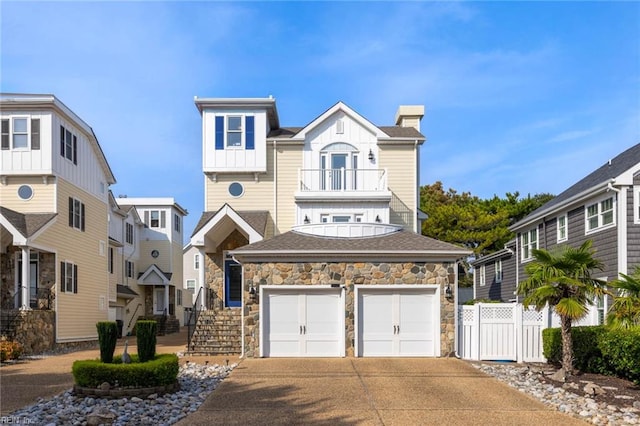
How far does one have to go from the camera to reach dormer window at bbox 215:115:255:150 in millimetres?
24797

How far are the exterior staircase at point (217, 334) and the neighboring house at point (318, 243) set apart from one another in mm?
42

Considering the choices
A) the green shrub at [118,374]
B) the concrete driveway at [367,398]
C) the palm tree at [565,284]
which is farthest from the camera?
the palm tree at [565,284]

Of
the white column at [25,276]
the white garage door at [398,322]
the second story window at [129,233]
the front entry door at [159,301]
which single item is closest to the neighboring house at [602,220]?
the white garage door at [398,322]

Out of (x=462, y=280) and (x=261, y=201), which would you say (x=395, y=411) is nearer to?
(x=261, y=201)

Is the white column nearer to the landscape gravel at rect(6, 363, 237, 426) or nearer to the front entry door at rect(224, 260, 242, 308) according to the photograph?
the front entry door at rect(224, 260, 242, 308)

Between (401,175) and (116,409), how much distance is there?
16818 mm

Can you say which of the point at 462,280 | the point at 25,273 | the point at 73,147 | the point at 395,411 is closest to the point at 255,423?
the point at 395,411

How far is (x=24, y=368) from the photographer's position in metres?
16.6

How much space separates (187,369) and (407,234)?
836 centimetres

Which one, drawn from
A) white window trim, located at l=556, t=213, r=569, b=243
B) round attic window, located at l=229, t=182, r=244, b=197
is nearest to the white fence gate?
white window trim, located at l=556, t=213, r=569, b=243

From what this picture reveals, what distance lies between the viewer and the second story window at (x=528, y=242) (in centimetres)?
2603

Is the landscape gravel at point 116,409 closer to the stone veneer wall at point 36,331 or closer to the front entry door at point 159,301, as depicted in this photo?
the stone veneer wall at point 36,331

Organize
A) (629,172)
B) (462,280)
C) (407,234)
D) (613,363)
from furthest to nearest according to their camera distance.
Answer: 1. (462,280)
2. (407,234)
3. (629,172)
4. (613,363)

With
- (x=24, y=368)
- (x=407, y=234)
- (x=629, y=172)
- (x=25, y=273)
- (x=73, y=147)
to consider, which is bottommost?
(x=24, y=368)
